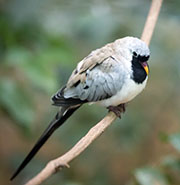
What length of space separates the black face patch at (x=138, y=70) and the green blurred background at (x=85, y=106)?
0.23 m

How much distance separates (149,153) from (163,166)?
4.52 ft

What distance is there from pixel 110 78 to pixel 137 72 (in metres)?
0.11

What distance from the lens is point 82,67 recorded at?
1854mm

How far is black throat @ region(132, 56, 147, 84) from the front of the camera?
1746 mm

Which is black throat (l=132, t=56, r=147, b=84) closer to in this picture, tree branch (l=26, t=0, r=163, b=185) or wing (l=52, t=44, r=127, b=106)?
wing (l=52, t=44, r=127, b=106)

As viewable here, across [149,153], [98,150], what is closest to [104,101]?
[98,150]

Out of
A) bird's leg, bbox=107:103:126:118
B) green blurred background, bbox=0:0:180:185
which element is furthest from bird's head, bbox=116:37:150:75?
green blurred background, bbox=0:0:180:185

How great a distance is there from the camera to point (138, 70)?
175cm

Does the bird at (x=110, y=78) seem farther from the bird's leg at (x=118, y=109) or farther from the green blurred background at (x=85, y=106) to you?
the green blurred background at (x=85, y=106)

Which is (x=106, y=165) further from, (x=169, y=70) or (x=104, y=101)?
(x=104, y=101)

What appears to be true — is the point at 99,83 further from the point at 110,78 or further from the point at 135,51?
the point at 135,51

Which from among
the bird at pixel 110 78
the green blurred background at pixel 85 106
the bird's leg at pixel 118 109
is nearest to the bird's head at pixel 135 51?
the bird at pixel 110 78

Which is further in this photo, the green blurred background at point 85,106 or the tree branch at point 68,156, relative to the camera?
the green blurred background at point 85,106

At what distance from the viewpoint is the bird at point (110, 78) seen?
175 centimetres
